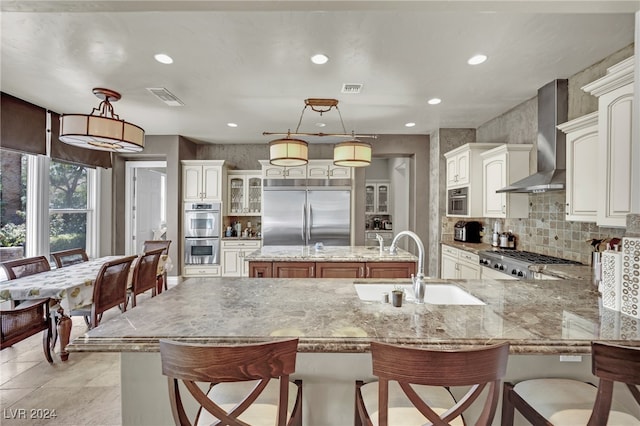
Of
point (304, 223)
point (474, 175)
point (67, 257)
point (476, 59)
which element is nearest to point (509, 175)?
point (474, 175)

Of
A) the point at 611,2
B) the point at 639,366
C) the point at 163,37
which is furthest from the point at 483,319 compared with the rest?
the point at 163,37

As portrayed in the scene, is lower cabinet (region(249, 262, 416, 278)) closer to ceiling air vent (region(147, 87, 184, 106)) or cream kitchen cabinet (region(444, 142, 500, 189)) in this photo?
cream kitchen cabinet (region(444, 142, 500, 189))

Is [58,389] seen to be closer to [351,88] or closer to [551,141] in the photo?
[351,88]

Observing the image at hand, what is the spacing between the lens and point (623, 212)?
1926 millimetres

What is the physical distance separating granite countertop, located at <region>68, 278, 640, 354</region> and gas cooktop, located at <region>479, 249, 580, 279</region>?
1193 millimetres

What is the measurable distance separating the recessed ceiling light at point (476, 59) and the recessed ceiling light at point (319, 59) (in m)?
1.34

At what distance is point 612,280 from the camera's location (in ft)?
4.67

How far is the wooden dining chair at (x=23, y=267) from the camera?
9.10 ft

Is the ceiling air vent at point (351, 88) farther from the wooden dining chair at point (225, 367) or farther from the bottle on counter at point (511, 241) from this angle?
the wooden dining chair at point (225, 367)

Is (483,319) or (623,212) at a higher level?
(623,212)

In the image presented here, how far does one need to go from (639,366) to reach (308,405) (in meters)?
1.20

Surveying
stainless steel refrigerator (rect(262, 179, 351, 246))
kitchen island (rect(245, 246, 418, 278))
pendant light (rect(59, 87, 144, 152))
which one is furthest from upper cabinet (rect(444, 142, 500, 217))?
pendant light (rect(59, 87, 144, 152))

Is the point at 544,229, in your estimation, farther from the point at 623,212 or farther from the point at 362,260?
the point at 362,260

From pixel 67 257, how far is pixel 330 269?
3151mm
